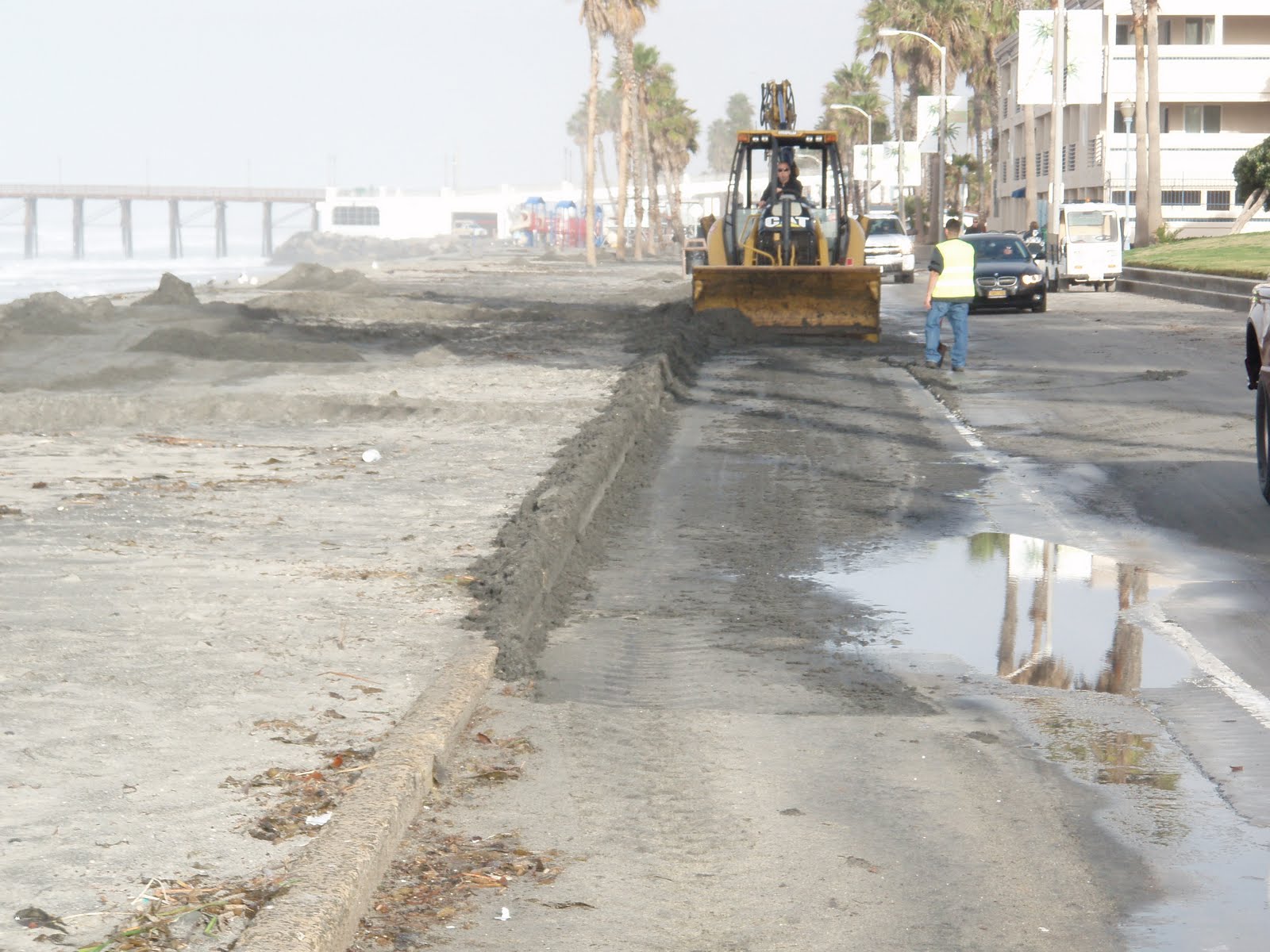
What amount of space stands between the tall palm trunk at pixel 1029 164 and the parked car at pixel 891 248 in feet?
104

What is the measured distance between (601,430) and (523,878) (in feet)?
30.5

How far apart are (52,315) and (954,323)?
15.2 m

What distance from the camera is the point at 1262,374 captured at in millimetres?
11336

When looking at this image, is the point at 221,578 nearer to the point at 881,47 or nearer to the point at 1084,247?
the point at 1084,247

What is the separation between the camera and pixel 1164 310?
33.7 meters

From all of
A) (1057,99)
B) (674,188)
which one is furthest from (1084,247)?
(674,188)

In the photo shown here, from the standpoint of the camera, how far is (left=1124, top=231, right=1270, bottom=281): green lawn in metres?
37.9

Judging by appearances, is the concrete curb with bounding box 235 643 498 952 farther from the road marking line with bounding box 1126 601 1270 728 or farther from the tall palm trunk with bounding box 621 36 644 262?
the tall palm trunk with bounding box 621 36 644 262

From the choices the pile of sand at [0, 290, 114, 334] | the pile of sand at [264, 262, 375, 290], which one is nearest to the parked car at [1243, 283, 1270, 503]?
the pile of sand at [0, 290, 114, 334]

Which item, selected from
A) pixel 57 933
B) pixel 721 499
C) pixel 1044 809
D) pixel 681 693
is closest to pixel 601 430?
pixel 721 499

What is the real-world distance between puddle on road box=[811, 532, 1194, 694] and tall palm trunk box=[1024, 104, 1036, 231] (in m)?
73.2

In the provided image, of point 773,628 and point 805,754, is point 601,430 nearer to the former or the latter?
point 773,628

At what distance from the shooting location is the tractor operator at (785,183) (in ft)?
83.9

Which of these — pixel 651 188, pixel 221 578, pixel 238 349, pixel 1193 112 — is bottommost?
pixel 221 578
